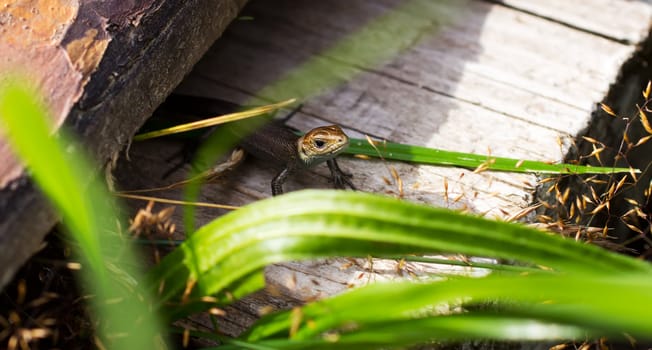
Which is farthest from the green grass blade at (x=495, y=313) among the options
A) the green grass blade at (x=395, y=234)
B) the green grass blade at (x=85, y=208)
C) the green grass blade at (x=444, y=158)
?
the green grass blade at (x=444, y=158)

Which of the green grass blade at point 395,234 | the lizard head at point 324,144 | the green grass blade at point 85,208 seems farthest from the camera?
the lizard head at point 324,144

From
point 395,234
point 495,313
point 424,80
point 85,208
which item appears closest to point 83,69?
point 85,208

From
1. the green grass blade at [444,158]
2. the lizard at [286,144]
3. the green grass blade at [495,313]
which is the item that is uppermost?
the green grass blade at [495,313]

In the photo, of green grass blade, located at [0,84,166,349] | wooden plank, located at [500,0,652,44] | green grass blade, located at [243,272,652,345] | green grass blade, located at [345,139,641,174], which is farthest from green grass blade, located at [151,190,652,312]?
wooden plank, located at [500,0,652,44]

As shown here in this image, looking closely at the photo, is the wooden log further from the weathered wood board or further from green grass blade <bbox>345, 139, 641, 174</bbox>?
green grass blade <bbox>345, 139, 641, 174</bbox>

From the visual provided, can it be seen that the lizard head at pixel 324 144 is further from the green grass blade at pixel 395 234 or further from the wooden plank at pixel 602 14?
the wooden plank at pixel 602 14

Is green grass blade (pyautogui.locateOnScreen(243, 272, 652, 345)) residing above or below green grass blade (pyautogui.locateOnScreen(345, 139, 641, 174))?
above

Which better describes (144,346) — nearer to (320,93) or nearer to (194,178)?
(194,178)
